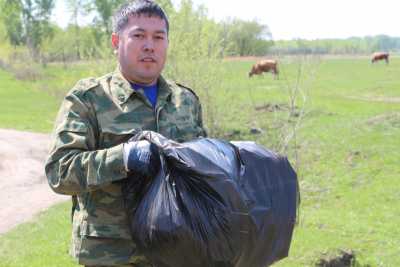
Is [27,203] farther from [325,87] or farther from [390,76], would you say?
[390,76]

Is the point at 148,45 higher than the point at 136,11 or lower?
lower

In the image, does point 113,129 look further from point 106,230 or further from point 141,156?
point 106,230

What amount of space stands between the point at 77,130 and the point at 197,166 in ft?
1.64

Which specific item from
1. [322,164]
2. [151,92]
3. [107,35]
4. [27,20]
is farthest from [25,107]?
[27,20]

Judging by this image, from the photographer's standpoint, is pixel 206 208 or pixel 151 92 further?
pixel 151 92

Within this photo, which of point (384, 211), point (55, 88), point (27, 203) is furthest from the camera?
point (55, 88)

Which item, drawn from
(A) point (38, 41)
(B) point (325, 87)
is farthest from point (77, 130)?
(A) point (38, 41)

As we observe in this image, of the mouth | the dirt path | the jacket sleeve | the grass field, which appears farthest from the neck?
the dirt path

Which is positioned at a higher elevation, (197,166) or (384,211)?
(197,166)

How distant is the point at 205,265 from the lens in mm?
2207

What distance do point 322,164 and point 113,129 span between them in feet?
35.4

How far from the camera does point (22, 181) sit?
12.0 metres

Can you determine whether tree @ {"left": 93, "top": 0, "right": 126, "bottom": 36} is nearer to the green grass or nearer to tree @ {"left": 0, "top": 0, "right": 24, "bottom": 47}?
tree @ {"left": 0, "top": 0, "right": 24, "bottom": 47}

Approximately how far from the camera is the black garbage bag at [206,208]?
2.17 meters
